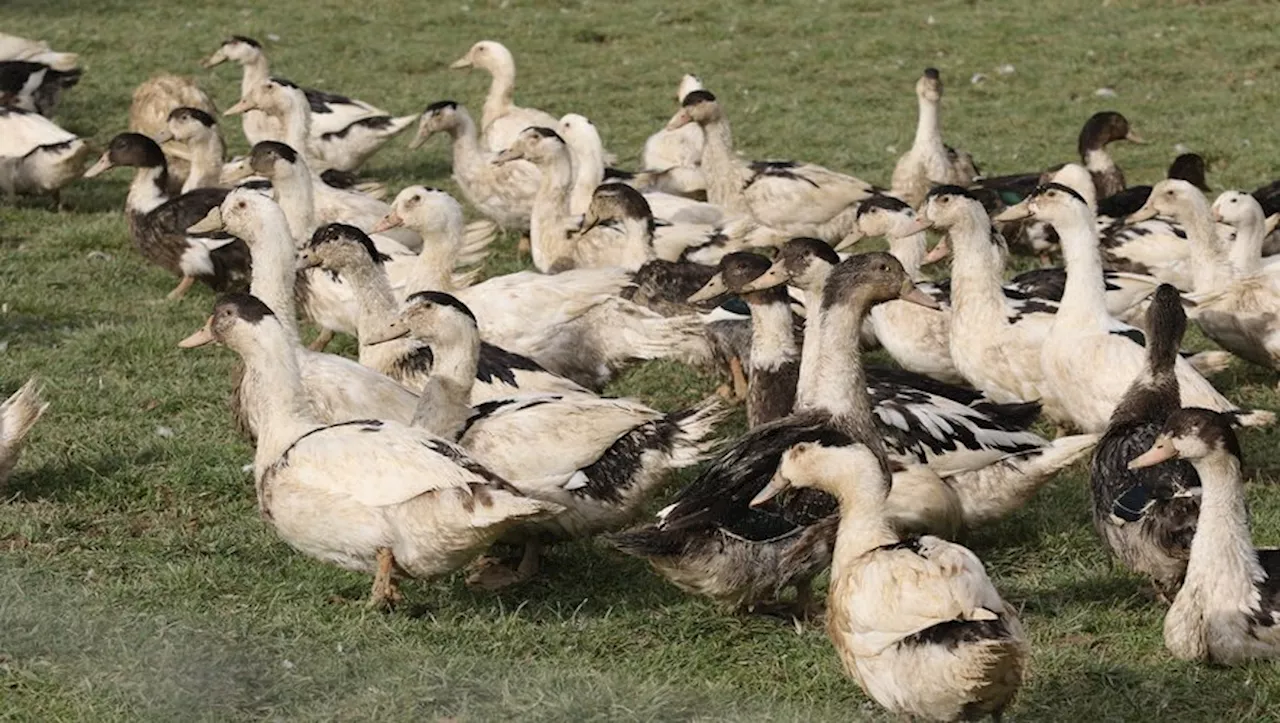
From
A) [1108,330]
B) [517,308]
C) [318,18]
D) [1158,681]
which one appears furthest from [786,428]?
[318,18]

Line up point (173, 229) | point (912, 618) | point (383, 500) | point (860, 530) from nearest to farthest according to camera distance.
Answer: point (912, 618)
point (860, 530)
point (383, 500)
point (173, 229)

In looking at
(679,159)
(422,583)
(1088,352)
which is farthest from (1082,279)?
(679,159)

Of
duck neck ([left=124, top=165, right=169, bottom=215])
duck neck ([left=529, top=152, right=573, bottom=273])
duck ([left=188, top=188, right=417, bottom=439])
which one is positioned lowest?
duck neck ([left=124, top=165, right=169, bottom=215])

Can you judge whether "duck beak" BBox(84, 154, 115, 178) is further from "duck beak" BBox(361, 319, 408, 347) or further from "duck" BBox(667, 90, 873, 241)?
"duck beak" BBox(361, 319, 408, 347)

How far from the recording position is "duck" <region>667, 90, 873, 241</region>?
38.7 ft

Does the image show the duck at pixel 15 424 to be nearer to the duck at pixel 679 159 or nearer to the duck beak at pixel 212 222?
the duck beak at pixel 212 222

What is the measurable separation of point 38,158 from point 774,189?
5022mm

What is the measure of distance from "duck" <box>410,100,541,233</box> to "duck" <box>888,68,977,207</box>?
8.38ft

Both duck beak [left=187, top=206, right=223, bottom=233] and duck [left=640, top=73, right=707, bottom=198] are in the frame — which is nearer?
duck beak [left=187, top=206, right=223, bottom=233]

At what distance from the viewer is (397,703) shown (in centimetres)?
528

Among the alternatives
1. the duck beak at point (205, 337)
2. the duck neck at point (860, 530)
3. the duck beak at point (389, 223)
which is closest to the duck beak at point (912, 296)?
the duck neck at point (860, 530)

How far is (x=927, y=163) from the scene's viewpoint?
12.6 meters

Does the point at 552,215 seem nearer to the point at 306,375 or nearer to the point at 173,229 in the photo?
the point at 173,229

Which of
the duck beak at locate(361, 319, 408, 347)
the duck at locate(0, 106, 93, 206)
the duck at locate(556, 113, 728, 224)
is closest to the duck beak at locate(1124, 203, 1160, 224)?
the duck at locate(556, 113, 728, 224)
